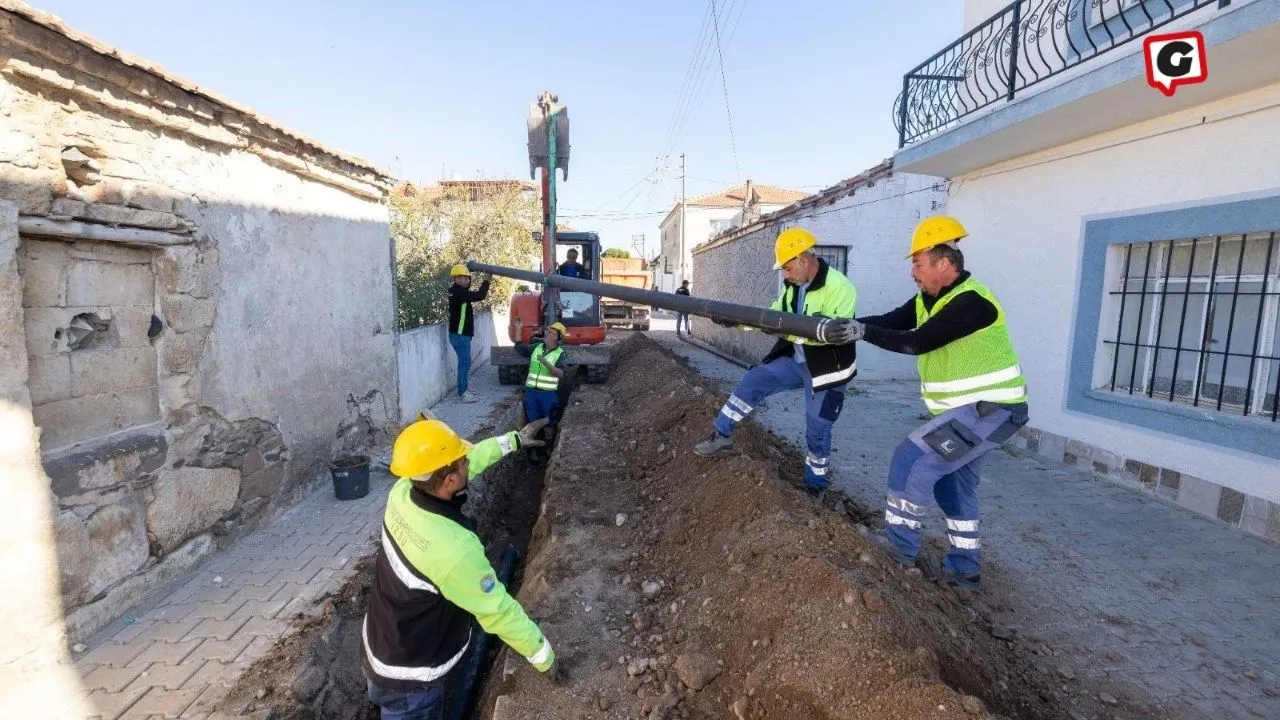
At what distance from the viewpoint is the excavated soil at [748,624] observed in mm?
2318

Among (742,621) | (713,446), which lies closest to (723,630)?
(742,621)

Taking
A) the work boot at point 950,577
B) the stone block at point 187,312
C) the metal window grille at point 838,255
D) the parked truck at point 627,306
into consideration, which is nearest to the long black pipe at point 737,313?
the work boot at point 950,577

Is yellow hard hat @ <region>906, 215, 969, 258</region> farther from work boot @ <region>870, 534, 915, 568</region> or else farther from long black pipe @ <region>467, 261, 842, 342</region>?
work boot @ <region>870, 534, 915, 568</region>

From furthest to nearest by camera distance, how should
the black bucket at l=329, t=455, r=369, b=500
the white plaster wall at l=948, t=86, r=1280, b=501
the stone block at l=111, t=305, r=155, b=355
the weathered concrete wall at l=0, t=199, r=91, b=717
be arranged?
the black bucket at l=329, t=455, r=369, b=500 < the white plaster wall at l=948, t=86, r=1280, b=501 < the stone block at l=111, t=305, r=155, b=355 < the weathered concrete wall at l=0, t=199, r=91, b=717

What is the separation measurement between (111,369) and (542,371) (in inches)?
165

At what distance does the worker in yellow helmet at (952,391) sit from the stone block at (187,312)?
4153 mm

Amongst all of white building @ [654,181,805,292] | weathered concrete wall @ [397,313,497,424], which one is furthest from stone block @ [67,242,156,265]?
white building @ [654,181,805,292]

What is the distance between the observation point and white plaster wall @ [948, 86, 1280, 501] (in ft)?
14.0

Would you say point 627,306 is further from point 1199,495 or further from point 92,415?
point 92,415

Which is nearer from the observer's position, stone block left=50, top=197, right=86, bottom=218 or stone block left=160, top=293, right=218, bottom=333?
stone block left=50, top=197, right=86, bottom=218

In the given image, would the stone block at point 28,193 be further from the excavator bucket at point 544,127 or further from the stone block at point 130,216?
the excavator bucket at point 544,127

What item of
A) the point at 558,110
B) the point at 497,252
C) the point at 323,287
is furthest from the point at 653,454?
the point at 497,252

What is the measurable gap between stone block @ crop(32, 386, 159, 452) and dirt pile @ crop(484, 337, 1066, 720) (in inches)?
104

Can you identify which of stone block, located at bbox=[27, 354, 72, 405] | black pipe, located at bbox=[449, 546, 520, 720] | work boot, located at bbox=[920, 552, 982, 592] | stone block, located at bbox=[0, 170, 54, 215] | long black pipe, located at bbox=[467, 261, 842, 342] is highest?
stone block, located at bbox=[0, 170, 54, 215]
